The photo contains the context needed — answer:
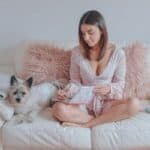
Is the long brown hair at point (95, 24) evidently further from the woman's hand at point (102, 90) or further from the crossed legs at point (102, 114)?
the crossed legs at point (102, 114)

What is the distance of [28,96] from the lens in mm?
2324

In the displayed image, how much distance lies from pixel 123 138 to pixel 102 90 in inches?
14.3

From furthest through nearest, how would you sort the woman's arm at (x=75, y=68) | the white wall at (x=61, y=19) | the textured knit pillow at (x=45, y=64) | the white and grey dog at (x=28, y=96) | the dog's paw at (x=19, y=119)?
the white wall at (x=61, y=19) → the textured knit pillow at (x=45, y=64) → the woman's arm at (x=75, y=68) → the white and grey dog at (x=28, y=96) → the dog's paw at (x=19, y=119)

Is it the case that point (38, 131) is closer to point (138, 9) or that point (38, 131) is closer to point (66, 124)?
point (66, 124)

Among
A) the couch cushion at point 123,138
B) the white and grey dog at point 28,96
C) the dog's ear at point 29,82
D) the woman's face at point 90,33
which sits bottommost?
the couch cushion at point 123,138

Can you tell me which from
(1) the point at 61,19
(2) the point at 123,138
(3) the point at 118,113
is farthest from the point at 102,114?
(1) the point at 61,19

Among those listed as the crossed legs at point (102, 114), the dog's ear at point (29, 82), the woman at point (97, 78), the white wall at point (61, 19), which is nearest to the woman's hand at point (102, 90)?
the woman at point (97, 78)

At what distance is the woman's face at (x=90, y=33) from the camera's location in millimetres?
2227

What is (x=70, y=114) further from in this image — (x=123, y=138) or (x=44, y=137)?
(x=123, y=138)

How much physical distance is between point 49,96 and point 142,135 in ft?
2.28

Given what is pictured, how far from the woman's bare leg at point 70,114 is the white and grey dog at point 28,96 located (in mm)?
137

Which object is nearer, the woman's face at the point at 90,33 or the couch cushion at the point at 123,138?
the couch cushion at the point at 123,138

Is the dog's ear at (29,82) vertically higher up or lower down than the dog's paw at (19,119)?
higher up

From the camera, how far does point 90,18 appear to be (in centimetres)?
223
